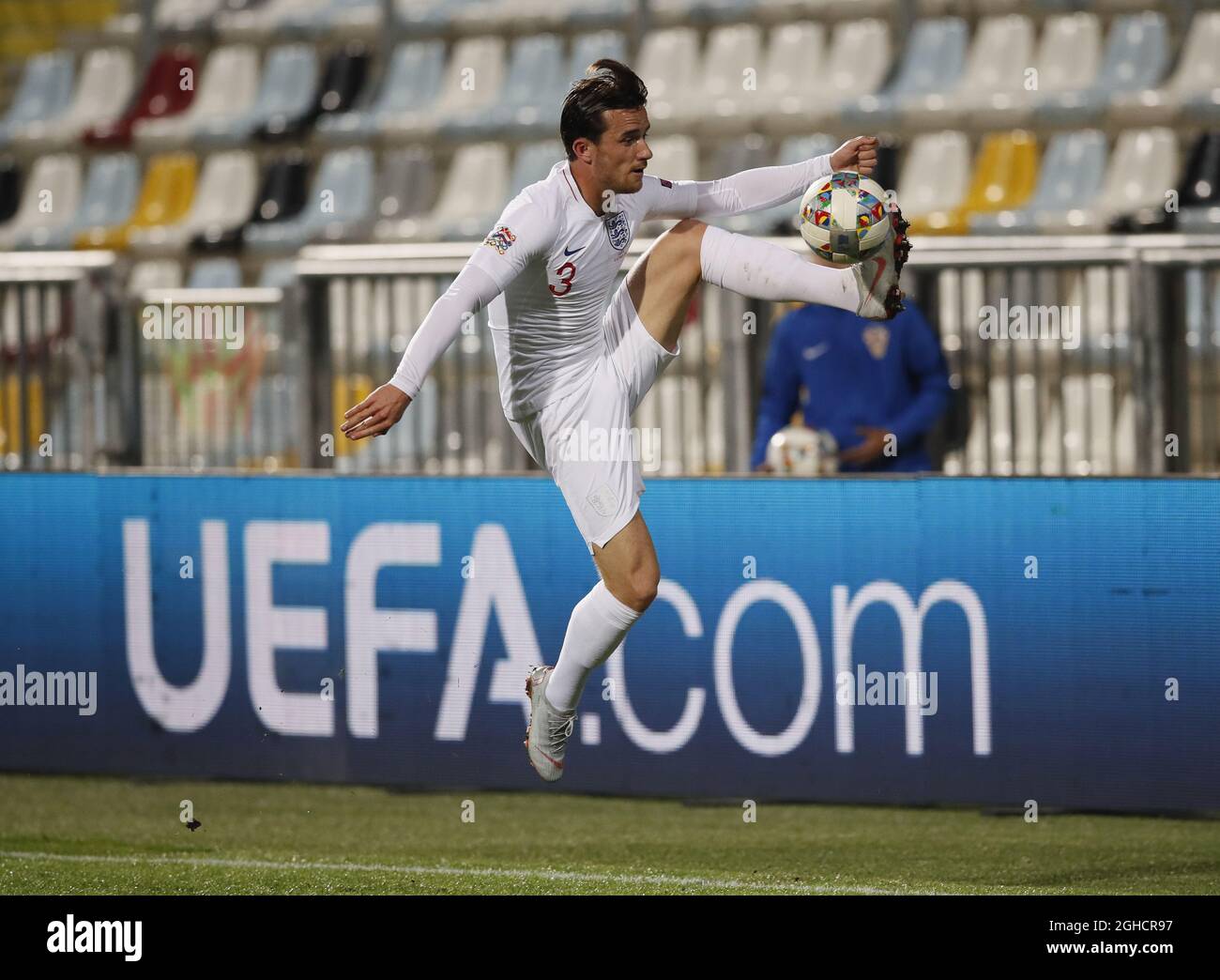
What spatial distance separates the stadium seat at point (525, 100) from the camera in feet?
45.8

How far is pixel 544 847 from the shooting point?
22.8 feet

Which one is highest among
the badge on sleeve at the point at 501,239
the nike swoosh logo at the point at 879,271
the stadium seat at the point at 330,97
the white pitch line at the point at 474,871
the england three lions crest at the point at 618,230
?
the stadium seat at the point at 330,97

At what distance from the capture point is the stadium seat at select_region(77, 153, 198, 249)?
14.9 m

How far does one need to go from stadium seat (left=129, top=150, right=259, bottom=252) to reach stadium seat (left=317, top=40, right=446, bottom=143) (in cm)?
69

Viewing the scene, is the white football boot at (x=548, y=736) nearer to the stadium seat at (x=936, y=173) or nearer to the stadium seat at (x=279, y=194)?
the stadium seat at (x=936, y=173)

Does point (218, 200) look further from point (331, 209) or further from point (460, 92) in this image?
point (460, 92)

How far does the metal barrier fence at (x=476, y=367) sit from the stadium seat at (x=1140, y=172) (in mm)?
2826

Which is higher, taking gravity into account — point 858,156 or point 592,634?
point 858,156

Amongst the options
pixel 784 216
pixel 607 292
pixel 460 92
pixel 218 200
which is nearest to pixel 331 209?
pixel 218 200

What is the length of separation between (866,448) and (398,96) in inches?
301

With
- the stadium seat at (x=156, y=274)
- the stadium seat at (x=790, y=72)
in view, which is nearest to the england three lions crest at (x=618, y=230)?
the stadium seat at (x=790, y=72)
